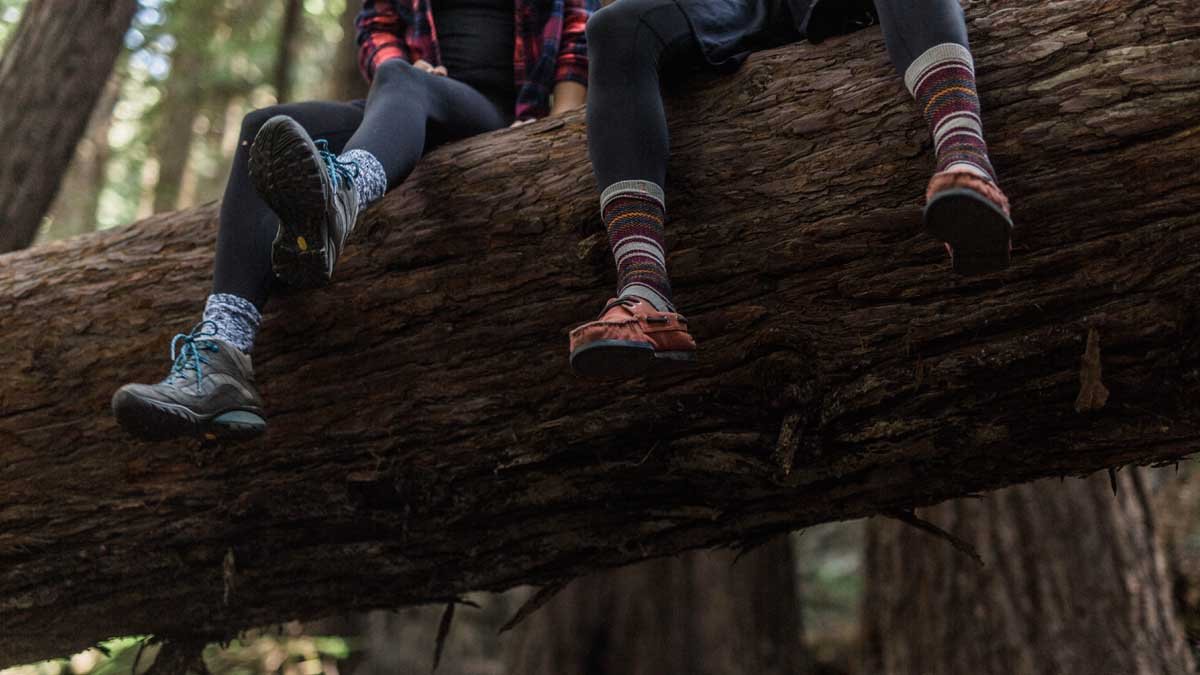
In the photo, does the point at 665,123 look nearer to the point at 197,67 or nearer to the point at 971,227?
the point at 971,227

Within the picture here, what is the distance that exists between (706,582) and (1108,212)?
4417 mm

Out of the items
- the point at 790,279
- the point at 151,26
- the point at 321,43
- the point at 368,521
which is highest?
the point at 321,43

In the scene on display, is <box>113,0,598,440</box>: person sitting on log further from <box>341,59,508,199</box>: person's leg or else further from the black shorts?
the black shorts

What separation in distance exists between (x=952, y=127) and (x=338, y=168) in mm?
1351

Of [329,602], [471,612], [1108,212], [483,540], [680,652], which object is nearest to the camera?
[1108,212]

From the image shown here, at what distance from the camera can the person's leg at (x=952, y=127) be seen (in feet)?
5.67

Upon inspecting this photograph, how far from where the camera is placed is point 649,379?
2471mm

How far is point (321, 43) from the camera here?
10.3 metres

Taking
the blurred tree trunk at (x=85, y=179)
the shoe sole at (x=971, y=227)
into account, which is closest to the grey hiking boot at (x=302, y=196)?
the shoe sole at (x=971, y=227)

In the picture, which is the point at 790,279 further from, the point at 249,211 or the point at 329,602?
the point at 329,602

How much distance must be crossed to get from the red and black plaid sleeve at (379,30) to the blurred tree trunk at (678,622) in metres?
3.77

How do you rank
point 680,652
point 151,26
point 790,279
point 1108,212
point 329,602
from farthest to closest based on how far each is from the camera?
point 151,26
point 680,652
point 329,602
point 790,279
point 1108,212

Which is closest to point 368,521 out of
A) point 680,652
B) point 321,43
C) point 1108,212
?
point 1108,212

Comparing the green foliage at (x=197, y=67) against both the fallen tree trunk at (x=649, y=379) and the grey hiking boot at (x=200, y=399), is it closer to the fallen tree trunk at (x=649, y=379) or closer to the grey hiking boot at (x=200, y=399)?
the fallen tree trunk at (x=649, y=379)
